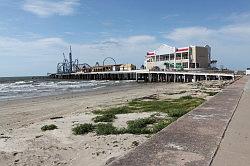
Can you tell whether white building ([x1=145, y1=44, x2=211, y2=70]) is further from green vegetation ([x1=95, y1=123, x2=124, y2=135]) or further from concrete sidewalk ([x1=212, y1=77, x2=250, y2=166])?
concrete sidewalk ([x1=212, y1=77, x2=250, y2=166])

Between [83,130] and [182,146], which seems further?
[83,130]

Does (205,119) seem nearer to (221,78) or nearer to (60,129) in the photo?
(60,129)

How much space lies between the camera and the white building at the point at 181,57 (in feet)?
344

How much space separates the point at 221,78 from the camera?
71750mm

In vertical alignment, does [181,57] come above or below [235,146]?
above

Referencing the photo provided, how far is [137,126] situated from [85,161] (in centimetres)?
398

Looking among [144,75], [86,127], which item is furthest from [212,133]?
[144,75]

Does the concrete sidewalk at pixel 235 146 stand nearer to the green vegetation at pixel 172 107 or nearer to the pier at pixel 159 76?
the green vegetation at pixel 172 107

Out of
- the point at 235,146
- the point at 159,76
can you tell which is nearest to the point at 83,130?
the point at 235,146

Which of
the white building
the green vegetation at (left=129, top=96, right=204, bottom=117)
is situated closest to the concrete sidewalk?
the green vegetation at (left=129, top=96, right=204, bottom=117)

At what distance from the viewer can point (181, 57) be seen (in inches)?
4281

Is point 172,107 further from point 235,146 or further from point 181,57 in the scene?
point 181,57

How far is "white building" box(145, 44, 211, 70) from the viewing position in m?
105

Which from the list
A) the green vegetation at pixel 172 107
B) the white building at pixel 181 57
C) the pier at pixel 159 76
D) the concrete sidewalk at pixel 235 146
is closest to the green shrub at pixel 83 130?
the green vegetation at pixel 172 107
